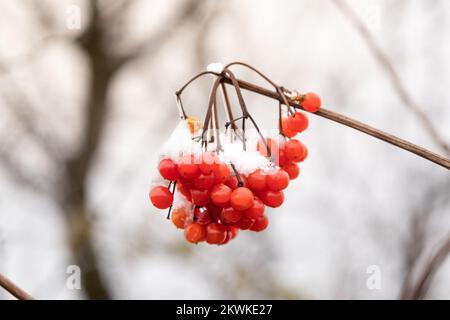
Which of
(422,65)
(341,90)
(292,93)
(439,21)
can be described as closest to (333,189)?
(341,90)

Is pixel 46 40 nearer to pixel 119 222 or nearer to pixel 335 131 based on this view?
pixel 119 222

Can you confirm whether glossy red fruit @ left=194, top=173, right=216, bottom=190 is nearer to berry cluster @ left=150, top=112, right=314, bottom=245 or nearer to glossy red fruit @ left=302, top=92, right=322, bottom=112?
berry cluster @ left=150, top=112, right=314, bottom=245

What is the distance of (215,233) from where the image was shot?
42.3 inches

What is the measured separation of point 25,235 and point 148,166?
1086 millimetres

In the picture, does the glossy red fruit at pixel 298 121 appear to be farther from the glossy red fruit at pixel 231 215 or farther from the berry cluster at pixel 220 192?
the glossy red fruit at pixel 231 215

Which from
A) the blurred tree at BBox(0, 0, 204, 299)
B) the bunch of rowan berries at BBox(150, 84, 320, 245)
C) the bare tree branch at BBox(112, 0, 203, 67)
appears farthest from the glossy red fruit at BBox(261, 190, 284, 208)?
the bare tree branch at BBox(112, 0, 203, 67)

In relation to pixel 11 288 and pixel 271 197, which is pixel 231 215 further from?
pixel 11 288

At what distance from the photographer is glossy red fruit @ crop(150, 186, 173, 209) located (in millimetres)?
1071

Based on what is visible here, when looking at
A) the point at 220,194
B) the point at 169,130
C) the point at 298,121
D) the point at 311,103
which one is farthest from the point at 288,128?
the point at 169,130

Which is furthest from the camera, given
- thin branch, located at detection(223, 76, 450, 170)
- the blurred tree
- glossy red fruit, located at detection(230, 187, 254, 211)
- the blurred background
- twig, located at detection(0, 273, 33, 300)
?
the blurred tree

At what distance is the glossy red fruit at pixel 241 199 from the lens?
996 millimetres

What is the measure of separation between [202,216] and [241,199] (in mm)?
134

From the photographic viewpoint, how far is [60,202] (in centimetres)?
487

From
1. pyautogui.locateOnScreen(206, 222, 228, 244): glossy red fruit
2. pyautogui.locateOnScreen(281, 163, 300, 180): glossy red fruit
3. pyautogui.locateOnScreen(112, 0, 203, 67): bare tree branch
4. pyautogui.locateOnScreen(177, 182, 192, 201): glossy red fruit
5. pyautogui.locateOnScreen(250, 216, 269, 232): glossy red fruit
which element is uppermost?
pyautogui.locateOnScreen(112, 0, 203, 67): bare tree branch
